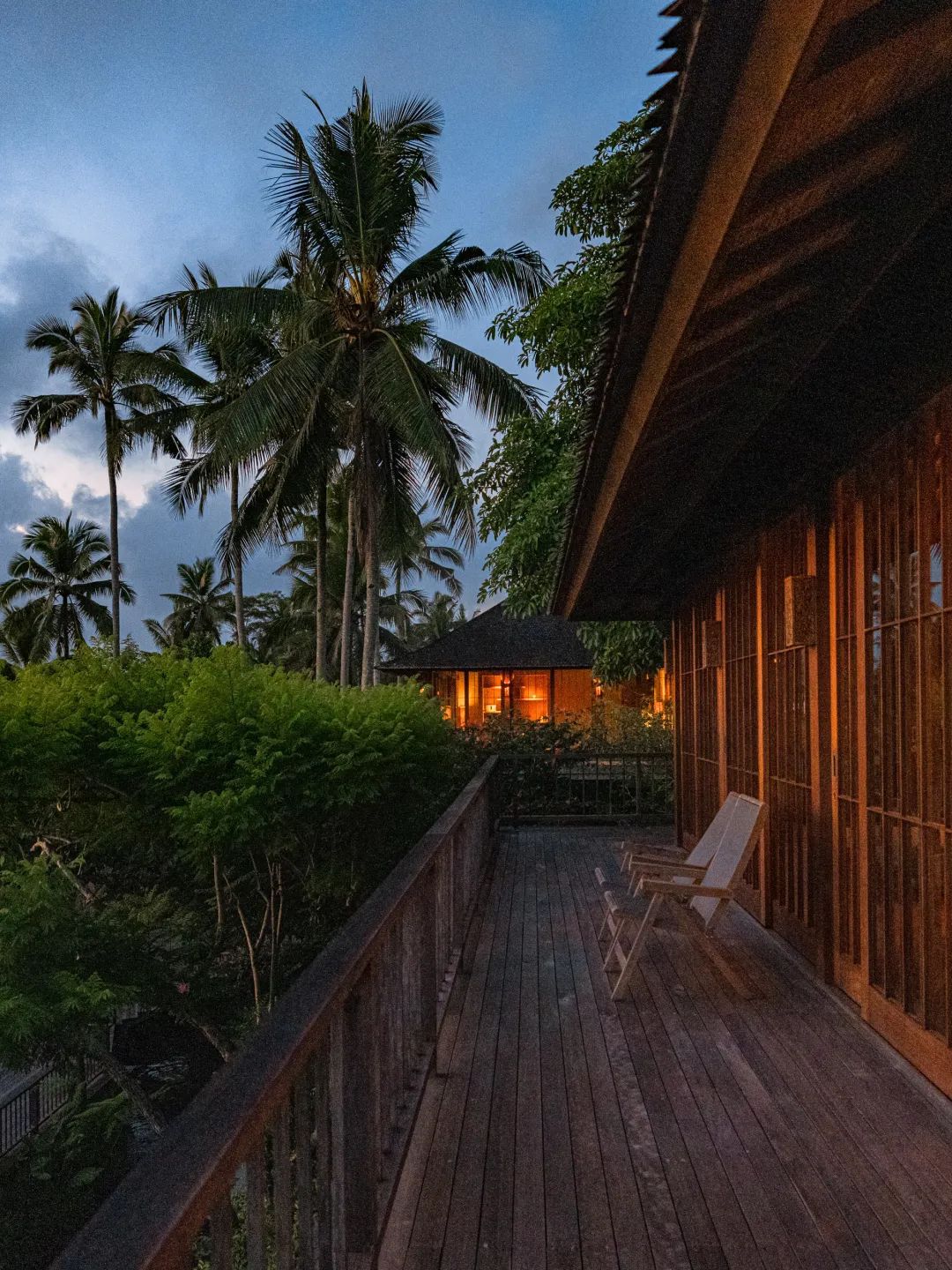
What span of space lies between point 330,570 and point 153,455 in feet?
22.5

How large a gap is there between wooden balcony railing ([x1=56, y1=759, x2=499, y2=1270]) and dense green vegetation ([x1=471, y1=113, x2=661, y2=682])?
10267 millimetres

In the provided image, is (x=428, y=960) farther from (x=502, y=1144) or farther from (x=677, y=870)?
(x=677, y=870)

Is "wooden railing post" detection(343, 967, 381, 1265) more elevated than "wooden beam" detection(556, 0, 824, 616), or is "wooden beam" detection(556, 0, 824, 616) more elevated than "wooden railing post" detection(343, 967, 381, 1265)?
"wooden beam" detection(556, 0, 824, 616)

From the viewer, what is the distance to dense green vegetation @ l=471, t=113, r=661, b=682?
13.3 metres

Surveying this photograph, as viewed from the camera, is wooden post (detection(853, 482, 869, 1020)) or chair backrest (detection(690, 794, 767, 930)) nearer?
wooden post (detection(853, 482, 869, 1020))

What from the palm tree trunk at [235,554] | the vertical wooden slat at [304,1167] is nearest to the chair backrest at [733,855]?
the vertical wooden slat at [304,1167]

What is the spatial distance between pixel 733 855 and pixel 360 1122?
3210mm

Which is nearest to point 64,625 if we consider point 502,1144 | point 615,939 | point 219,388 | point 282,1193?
point 219,388

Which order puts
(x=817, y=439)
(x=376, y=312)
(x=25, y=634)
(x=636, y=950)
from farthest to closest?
(x=25, y=634)
(x=376, y=312)
(x=636, y=950)
(x=817, y=439)

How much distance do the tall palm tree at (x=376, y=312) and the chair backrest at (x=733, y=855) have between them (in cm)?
1076

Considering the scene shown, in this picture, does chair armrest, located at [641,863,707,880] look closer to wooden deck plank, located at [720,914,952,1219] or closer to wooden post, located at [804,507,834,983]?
wooden post, located at [804,507,834,983]

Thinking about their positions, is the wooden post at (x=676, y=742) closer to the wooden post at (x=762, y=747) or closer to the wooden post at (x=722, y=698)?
the wooden post at (x=722, y=698)

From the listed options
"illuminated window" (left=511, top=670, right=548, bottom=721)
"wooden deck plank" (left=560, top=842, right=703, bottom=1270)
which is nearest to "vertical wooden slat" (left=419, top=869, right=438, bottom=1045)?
"wooden deck plank" (left=560, top=842, right=703, bottom=1270)

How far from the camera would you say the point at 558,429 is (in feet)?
48.9
